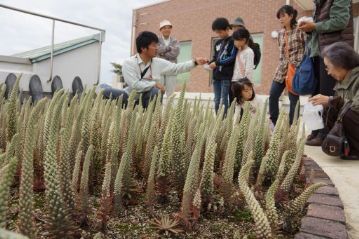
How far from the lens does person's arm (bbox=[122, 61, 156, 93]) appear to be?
4.34 metres

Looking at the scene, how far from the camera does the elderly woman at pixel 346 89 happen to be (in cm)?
318

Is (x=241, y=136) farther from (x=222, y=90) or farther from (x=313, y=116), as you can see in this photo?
(x=222, y=90)

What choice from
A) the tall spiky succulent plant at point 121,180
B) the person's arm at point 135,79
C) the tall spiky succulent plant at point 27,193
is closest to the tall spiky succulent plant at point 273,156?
the tall spiky succulent plant at point 121,180

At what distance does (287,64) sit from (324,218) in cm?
313

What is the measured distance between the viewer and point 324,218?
1604 millimetres

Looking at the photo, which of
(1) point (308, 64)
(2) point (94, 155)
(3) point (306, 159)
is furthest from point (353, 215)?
(1) point (308, 64)

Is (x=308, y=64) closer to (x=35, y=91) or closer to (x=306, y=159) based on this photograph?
(x=306, y=159)

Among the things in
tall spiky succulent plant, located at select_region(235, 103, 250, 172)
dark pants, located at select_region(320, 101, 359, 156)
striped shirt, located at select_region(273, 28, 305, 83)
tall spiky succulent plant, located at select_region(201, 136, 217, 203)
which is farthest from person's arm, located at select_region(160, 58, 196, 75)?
tall spiky succulent plant, located at select_region(201, 136, 217, 203)

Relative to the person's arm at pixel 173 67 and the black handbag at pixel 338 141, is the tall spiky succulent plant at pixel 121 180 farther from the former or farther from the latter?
the person's arm at pixel 173 67

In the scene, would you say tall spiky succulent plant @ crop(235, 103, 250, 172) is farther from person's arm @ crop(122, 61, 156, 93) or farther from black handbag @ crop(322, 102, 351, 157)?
person's arm @ crop(122, 61, 156, 93)

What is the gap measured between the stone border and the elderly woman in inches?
50.2

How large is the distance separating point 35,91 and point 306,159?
4.29m

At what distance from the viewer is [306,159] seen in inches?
115

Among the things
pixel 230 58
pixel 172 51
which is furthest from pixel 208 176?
pixel 172 51
